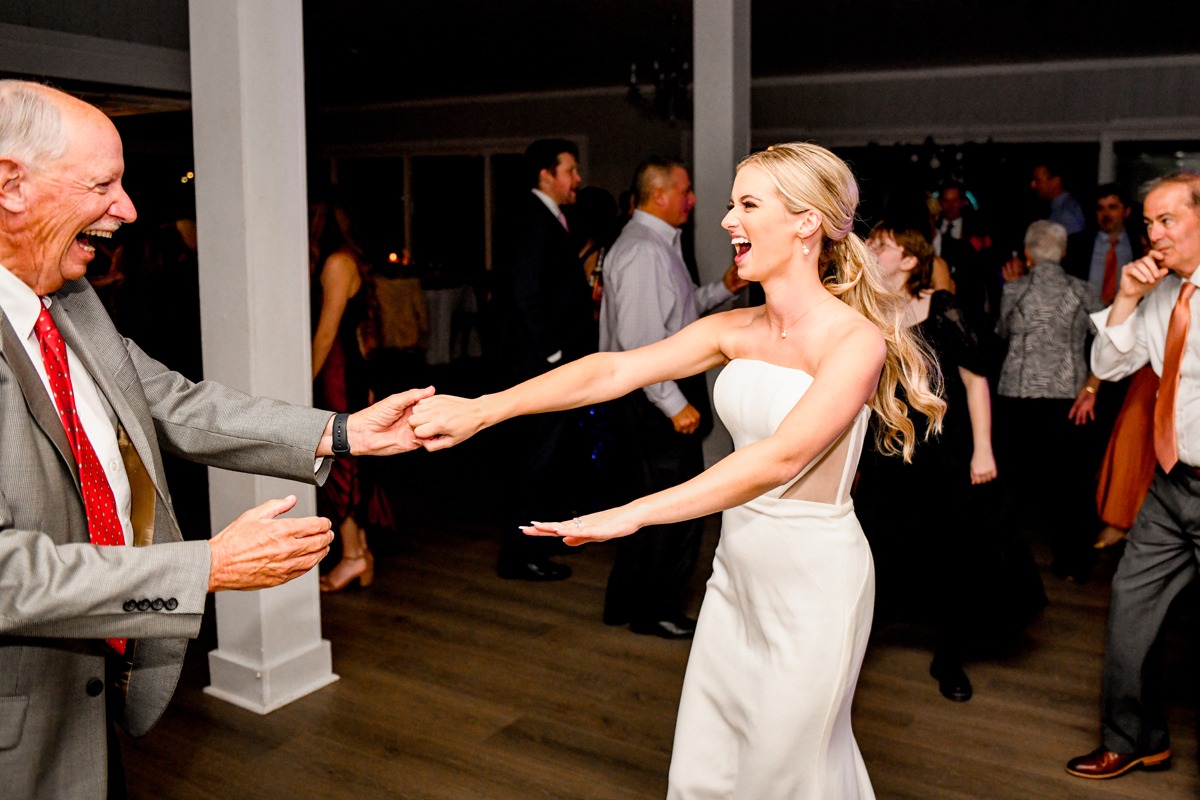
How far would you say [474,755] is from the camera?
118 inches

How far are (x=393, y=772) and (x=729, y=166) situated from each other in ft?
10.5

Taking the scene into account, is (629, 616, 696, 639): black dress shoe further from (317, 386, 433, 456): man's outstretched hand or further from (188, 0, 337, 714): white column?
(317, 386, 433, 456): man's outstretched hand

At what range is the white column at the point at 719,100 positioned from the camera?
4.95 m

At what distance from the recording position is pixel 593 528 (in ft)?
5.00

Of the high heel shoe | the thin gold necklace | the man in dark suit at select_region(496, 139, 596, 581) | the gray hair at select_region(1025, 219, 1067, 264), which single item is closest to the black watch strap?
the thin gold necklace

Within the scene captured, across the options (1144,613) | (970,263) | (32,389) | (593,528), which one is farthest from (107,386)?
(970,263)

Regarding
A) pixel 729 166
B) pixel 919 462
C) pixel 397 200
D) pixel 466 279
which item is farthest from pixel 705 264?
pixel 397 200

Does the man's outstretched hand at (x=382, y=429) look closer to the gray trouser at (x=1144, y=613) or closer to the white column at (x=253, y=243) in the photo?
the white column at (x=253, y=243)

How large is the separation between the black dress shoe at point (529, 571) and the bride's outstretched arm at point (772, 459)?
286 centimetres

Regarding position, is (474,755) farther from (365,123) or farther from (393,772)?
(365,123)

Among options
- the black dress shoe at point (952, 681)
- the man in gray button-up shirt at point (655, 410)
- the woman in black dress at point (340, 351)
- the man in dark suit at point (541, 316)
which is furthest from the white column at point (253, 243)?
the black dress shoe at point (952, 681)

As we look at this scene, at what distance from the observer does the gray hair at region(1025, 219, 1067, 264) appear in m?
4.93

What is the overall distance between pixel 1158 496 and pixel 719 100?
286cm

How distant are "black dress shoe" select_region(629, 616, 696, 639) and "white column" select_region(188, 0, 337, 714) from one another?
1.28m
